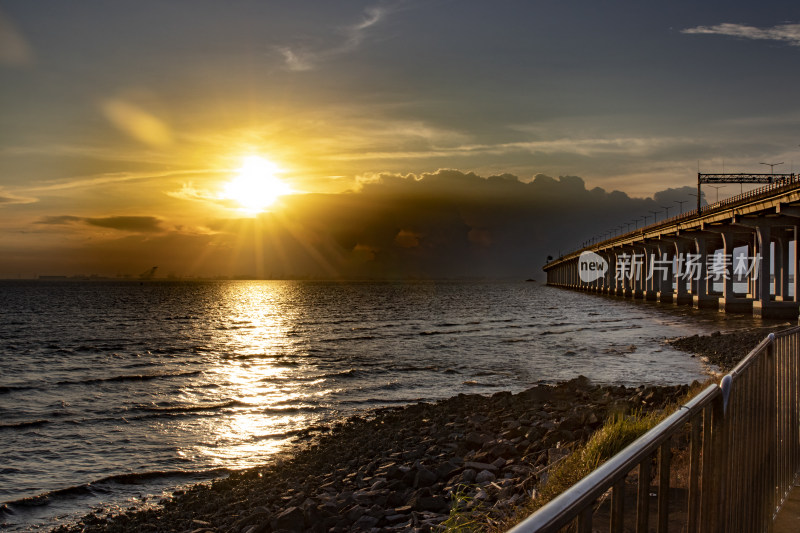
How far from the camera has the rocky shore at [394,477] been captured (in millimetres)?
10320

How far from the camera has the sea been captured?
15312 mm

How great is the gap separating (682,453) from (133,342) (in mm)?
49869

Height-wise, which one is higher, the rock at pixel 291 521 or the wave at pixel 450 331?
the rock at pixel 291 521

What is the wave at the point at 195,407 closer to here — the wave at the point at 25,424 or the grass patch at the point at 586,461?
the wave at the point at 25,424

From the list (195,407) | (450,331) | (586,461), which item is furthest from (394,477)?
(450,331)

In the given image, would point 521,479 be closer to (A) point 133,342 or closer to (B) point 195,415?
(B) point 195,415

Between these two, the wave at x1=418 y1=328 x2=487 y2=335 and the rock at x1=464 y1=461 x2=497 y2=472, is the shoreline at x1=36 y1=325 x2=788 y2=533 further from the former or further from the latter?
the wave at x1=418 y1=328 x2=487 y2=335

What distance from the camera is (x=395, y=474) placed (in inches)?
487

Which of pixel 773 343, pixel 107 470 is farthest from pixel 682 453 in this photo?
pixel 107 470

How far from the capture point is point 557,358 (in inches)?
1341

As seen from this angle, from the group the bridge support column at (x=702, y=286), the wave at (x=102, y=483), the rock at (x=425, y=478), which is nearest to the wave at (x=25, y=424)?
the wave at (x=102, y=483)

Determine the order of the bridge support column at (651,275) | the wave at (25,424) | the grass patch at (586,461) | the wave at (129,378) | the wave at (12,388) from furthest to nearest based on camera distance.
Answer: the bridge support column at (651,275) < the wave at (129,378) < the wave at (12,388) < the wave at (25,424) < the grass patch at (586,461)

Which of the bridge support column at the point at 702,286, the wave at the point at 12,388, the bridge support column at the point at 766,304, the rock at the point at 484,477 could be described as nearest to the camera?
the rock at the point at 484,477

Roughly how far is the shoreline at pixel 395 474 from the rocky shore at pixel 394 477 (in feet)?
0.08
